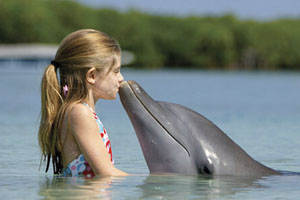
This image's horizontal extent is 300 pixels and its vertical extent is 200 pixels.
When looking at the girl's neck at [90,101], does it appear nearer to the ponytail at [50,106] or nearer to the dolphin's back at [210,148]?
the ponytail at [50,106]

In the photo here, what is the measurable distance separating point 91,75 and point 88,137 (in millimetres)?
578

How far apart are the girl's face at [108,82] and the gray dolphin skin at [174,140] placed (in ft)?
0.30

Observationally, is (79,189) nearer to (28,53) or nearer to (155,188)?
(155,188)

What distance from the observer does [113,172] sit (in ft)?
19.8

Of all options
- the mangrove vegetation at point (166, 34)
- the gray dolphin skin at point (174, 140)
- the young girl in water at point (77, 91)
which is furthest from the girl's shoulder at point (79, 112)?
the mangrove vegetation at point (166, 34)

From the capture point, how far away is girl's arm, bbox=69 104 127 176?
589 cm

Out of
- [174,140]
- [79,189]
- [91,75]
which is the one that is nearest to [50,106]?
[91,75]

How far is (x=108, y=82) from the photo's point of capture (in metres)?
6.12

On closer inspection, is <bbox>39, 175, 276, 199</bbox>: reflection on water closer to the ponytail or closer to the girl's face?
the ponytail

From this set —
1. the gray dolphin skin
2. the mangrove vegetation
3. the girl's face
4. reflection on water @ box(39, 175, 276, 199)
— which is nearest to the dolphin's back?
the gray dolphin skin

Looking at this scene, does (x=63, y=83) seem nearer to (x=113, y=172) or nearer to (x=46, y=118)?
(x=46, y=118)

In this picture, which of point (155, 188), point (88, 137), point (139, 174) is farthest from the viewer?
point (139, 174)

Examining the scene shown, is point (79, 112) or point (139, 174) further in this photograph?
point (139, 174)

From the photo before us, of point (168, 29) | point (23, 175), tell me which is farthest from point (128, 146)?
point (168, 29)
